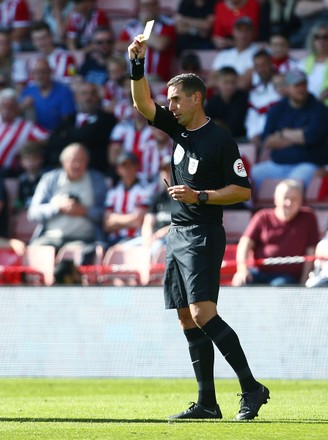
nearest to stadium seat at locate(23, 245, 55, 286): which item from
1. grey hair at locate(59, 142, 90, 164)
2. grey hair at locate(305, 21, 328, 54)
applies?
grey hair at locate(59, 142, 90, 164)

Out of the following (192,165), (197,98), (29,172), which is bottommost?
(29,172)

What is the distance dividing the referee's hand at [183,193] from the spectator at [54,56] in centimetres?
1064

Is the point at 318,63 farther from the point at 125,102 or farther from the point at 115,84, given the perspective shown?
the point at 115,84

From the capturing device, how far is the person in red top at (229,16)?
16016 millimetres

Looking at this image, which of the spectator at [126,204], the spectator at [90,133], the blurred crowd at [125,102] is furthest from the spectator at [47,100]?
the spectator at [126,204]

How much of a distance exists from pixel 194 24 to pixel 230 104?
8.05 feet

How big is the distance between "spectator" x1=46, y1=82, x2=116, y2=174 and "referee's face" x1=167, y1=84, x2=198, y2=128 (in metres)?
8.13

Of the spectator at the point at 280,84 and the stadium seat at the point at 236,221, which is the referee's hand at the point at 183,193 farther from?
the spectator at the point at 280,84

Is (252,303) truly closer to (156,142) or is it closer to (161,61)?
(156,142)

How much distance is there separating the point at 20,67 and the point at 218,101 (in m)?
4.13

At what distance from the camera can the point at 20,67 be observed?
17.7 metres

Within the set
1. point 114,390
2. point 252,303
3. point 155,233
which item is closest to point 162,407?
→ point 114,390

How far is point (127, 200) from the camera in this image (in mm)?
14195

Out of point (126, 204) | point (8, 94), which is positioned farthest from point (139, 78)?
point (8, 94)
